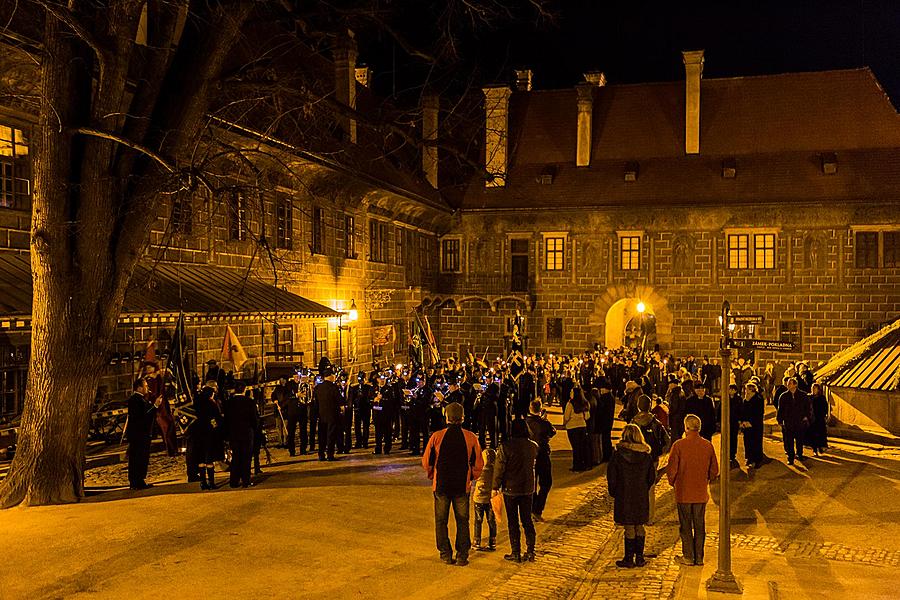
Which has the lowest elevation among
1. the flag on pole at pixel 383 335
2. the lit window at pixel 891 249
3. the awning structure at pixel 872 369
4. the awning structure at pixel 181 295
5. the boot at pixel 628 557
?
the boot at pixel 628 557

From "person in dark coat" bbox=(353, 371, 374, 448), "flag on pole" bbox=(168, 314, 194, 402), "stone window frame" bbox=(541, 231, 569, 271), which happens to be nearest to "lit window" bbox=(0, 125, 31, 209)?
"flag on pole" bbox=(168, 314, 194, 402)

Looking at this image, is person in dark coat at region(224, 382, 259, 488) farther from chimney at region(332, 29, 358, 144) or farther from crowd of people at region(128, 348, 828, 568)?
chimney at region(332, 29, 358, 144)

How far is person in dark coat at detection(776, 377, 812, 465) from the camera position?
14.7m

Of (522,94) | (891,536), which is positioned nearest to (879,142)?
(522,94)

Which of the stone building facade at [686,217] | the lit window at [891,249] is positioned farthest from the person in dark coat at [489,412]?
the lit window at [891,249]

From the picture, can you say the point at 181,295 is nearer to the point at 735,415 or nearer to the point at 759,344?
the point at 735,415

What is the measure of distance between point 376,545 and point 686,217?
995 inches

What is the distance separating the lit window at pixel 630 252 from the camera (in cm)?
3231

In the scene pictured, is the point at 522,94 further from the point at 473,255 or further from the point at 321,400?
the point at 321,400

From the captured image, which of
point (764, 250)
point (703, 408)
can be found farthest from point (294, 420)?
point (764, 250)

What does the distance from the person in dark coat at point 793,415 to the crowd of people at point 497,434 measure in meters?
0.02

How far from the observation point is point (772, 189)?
30703 millimetres

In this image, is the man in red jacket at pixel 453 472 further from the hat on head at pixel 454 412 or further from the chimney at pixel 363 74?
the chimney at pixel 363 74

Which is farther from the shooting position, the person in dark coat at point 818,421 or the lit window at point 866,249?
the lit window at point 866,249
